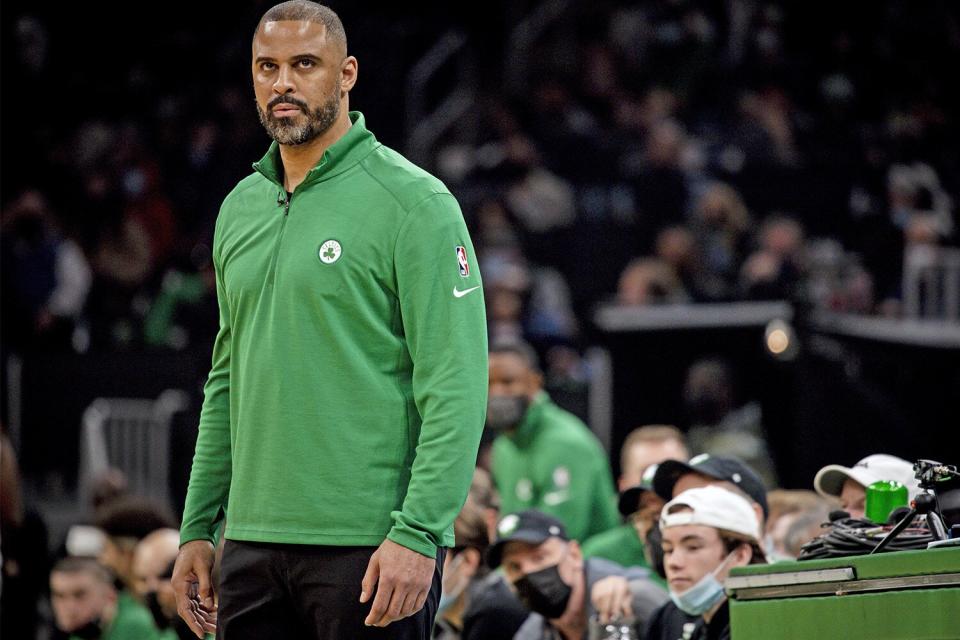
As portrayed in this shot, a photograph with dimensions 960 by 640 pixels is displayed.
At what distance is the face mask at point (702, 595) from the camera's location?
173 inches

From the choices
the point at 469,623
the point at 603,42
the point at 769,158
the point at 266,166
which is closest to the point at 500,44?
the point at 603,42

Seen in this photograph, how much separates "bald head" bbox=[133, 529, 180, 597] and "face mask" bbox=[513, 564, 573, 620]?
1522 mm

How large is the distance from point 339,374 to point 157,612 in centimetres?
379

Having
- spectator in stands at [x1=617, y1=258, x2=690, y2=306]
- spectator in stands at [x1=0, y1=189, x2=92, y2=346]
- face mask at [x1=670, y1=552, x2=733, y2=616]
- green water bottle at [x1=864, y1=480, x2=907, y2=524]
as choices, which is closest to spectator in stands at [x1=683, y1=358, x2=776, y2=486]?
spectator in stands at [x1=617, y1=258, x2=690, y2=306]

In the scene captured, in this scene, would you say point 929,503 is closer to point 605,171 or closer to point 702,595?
point 702,595

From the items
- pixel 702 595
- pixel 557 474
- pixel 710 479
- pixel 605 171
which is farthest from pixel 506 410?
pixel 605 171

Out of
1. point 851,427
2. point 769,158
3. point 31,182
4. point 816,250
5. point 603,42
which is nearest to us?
point 851,427

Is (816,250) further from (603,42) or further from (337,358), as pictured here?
(337,358)

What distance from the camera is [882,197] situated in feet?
42.9

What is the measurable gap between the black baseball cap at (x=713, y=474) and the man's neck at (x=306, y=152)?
2.19 m

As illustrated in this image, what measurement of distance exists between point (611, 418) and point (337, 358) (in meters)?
6.63

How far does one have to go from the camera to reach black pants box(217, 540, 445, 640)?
2.89 m

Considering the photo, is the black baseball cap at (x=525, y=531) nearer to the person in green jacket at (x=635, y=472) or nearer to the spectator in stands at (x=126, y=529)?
the person in green jacket at (x=635, y=472)

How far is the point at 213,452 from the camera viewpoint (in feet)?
10.6
